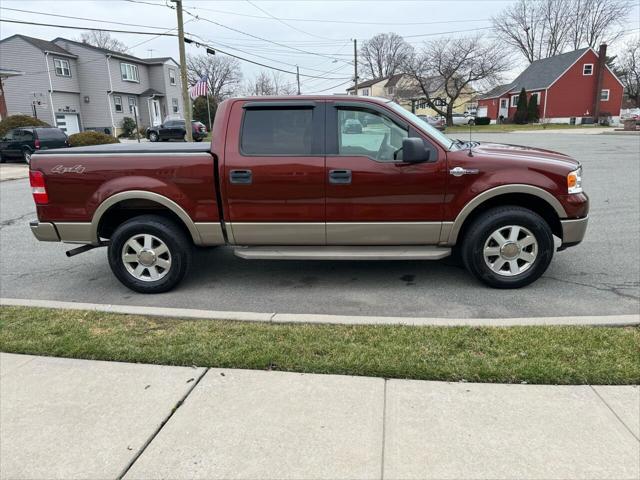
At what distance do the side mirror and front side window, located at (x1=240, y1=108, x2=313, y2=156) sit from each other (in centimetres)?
92

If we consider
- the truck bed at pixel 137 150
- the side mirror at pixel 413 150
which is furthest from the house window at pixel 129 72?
the side mirror at pixel 413 150

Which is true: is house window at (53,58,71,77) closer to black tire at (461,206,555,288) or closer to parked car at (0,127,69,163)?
parked car at (0,127,69,163)

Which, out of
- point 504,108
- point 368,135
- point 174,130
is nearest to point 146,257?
point 368,135

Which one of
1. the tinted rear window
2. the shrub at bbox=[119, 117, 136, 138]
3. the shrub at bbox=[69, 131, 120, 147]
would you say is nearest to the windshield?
the tinted rear window

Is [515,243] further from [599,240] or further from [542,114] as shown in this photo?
[542,114]

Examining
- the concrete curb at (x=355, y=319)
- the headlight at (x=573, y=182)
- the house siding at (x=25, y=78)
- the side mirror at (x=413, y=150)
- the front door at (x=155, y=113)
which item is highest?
the house siding at (x=25, y=78)

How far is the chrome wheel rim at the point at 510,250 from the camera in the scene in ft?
16.2

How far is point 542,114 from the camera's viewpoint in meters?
52.6

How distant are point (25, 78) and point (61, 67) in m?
2.98

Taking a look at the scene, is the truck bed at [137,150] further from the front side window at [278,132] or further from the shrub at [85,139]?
the shrub at [85,139]

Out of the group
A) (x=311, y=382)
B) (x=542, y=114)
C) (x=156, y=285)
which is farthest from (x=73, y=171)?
(x=542, y=114)

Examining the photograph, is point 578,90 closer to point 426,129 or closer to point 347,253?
point 426,129

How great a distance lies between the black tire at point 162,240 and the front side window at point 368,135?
1.86 m

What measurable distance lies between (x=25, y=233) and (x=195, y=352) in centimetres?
625
